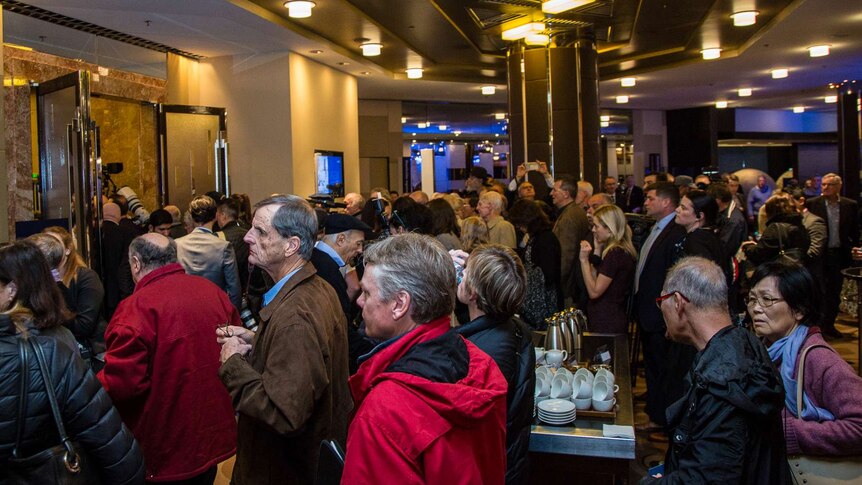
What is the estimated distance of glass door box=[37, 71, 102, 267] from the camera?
742 cm

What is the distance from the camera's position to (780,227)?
6297 mm

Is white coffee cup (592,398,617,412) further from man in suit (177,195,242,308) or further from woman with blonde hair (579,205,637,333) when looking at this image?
man in suit (177,195,242,308)

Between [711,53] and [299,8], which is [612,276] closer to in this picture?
[299,8]

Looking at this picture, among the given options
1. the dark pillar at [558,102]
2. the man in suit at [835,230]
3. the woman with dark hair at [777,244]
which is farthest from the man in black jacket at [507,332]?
the dark pillar at [558,102]

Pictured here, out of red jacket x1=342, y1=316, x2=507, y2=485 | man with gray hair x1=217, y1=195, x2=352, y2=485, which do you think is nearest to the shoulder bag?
red jacket x1=342, y1=316, x2=507, y2=485

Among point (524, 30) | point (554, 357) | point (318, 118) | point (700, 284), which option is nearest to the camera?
point (700, 284)

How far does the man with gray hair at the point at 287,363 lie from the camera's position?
2257 millimetres

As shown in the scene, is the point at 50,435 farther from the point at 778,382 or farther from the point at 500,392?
the point at 778,382

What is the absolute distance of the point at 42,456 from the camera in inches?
85.7

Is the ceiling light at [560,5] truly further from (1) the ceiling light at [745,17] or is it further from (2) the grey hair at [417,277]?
(2) the grey hair at [417,277]

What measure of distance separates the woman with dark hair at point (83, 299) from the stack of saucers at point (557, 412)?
2403 millimetres

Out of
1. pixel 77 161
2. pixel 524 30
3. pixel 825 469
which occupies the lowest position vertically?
pixel 825 469

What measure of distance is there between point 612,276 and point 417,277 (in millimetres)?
3566

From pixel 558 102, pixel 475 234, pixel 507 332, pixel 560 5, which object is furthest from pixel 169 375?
pixel 558 102
